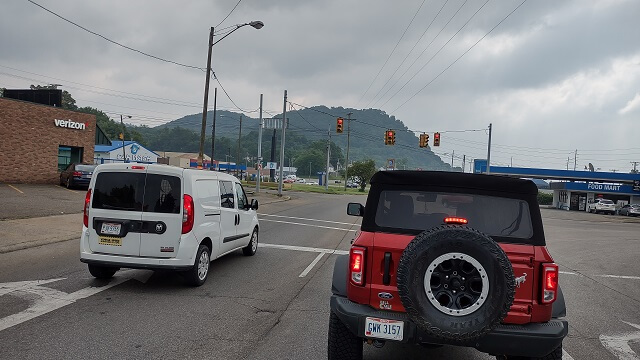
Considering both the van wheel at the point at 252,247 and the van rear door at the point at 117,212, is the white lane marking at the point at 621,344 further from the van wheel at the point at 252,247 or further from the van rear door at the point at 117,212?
the van wheel at the point at 252,247

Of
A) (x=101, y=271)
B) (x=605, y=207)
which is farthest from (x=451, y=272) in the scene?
(x=605, y=207)

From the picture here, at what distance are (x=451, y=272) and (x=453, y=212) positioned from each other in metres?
0.78

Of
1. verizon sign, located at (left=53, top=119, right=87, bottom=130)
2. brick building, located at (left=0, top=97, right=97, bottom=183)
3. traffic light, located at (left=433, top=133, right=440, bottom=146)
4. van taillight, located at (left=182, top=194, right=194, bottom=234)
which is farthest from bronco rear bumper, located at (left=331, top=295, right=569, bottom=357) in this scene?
traffic light, located at (left=433, top=133, right=440, bottom=146)

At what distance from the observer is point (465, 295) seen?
3.41m

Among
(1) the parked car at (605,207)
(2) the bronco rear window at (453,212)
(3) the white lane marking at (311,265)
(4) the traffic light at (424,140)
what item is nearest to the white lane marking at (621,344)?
(2) the bronco rear window at (453,212)

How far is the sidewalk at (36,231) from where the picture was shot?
10.6 m

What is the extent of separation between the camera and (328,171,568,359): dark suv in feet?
11.1

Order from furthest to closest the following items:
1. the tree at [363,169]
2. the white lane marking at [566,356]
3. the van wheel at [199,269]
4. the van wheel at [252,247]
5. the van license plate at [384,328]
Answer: the tree at [363,169], the van wheel at [252,247], the van wheel at [199,269], the white lane marking at [566,356], the van license plate at [384,328]

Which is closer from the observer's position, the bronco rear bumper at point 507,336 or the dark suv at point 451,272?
the dark suv at point 451,272

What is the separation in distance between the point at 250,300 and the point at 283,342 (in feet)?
5.93

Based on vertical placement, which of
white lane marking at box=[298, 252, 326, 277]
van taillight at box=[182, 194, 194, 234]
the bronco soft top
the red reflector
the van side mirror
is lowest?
white lane marking at box=[298, 252, 326, 277]

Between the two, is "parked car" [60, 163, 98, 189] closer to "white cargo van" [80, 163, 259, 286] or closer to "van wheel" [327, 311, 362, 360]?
"white cargo van" [80, 163, 259, 286]

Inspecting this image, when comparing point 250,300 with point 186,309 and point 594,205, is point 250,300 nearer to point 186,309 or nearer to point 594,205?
point 186,309

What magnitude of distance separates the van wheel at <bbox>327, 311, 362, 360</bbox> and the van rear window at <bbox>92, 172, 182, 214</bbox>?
382cm
